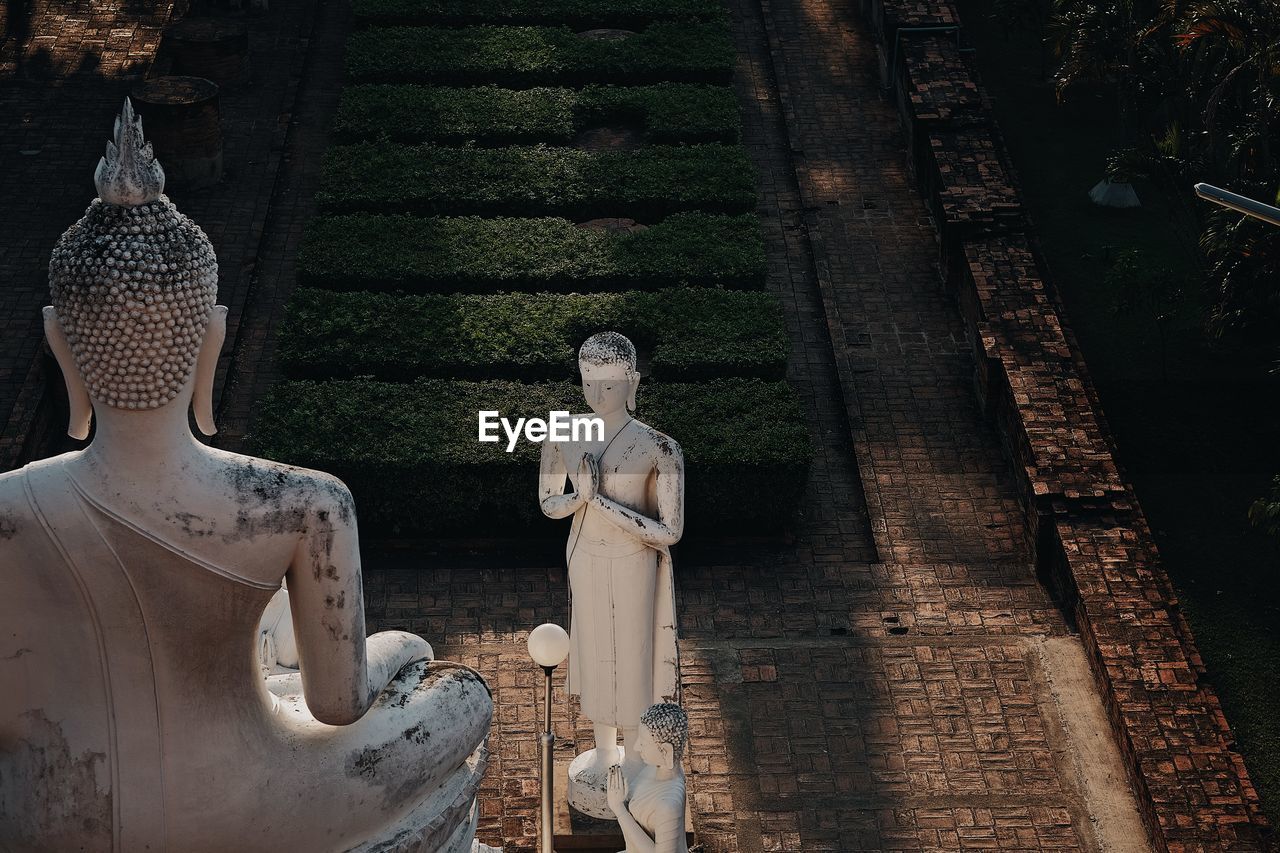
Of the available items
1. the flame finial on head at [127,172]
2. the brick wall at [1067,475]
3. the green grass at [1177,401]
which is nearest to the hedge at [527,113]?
the brick wall at [1067,475]

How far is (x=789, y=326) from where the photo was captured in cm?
1833

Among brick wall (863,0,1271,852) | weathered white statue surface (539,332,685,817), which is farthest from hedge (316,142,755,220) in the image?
weathered white statue surface (539,332,685,817)

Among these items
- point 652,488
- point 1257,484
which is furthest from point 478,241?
point 652,488

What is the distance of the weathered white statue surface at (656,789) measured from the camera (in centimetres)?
969

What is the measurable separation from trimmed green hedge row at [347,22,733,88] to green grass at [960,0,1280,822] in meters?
3.62

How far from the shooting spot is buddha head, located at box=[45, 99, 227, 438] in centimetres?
549

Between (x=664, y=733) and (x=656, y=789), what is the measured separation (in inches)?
15.1

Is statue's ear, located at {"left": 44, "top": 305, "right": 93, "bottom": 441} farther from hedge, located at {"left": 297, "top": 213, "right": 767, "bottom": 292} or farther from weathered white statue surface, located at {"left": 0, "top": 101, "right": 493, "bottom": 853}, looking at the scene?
hedge, located at {"left": 297, "top": 213, "right": 767, "bottom": 292}

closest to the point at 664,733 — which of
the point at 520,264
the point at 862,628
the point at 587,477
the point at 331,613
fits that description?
the point at 587,477

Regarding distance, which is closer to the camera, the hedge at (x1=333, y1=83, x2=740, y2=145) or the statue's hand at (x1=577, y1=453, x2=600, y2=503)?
the statue's hand at (x1=577, y1=453, x2=600, y2=503)

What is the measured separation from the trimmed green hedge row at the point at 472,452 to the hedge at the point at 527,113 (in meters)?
4.95

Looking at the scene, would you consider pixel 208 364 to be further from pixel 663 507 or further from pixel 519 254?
pixel 519 254

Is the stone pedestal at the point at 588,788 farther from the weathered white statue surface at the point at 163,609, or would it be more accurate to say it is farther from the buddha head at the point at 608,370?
the weathered white statue surface at the point at 163,609

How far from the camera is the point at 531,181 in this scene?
1931 centimetres
